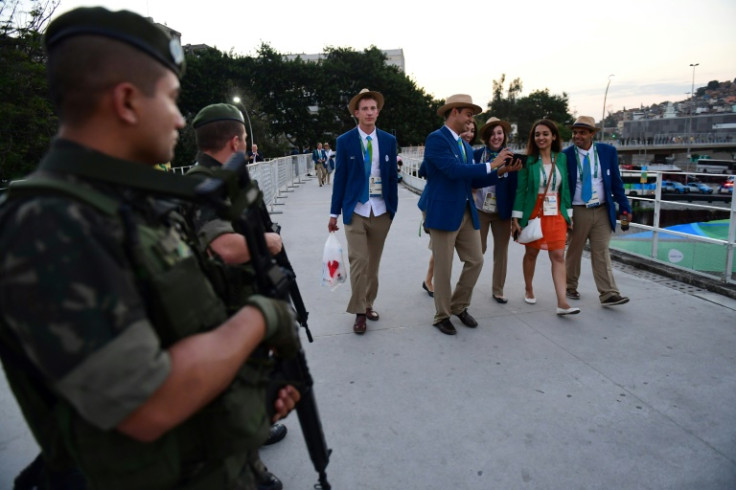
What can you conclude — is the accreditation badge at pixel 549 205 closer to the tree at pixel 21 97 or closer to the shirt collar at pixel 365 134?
→ the shirt collar at pixel 365 134

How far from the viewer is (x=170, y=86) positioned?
107 cm

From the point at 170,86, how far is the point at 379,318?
3.69 metres

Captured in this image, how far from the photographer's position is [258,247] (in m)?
1.36

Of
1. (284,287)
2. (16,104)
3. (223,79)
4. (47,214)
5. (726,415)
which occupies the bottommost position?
(726,415)

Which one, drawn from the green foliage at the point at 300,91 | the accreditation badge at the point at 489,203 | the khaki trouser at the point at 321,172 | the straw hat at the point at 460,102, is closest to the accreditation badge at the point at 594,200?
the accreditation badge at the point at 489,203

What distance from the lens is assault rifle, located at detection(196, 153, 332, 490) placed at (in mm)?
1139

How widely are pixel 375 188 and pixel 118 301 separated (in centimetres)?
362

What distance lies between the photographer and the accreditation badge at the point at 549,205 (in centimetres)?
458

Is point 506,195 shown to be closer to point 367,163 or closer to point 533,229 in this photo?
point 533,229

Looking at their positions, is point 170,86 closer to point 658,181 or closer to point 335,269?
point 335,269

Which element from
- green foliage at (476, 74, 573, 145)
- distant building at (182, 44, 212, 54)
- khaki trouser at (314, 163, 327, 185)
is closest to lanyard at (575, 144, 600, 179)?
khaki trouser at (314, 163, 327, 185)

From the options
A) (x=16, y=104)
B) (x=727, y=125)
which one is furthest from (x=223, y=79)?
(x=727, y=125)

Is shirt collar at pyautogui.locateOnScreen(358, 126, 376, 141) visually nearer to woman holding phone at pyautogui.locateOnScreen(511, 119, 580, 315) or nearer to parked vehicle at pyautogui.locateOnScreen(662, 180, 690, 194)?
woman holding phone at pyautogui.locateOnScreen(511, 119, 580, 315)

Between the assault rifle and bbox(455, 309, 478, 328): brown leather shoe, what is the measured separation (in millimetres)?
2818
